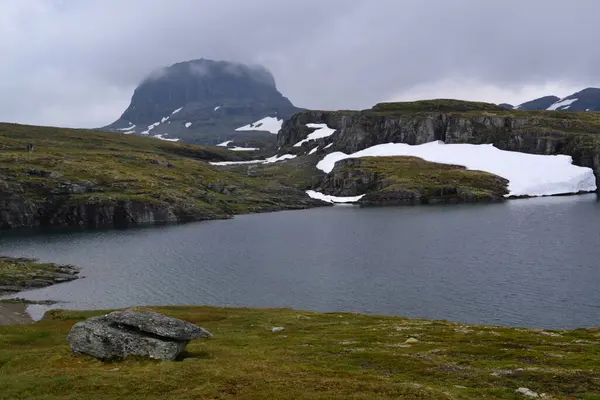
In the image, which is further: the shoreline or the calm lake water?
the calm lake water

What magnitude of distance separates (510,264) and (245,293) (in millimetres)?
59400

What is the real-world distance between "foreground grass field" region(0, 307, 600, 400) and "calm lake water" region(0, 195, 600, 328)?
88.9ft

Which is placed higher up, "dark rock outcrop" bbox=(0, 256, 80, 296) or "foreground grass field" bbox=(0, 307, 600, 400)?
"foreground grass field" bbox=(0, 307, 600, 400)

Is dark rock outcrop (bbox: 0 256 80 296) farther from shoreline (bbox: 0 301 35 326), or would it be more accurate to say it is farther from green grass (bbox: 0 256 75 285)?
shoreline (bbox: 0 301 35 326)

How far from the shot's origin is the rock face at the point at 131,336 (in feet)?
122

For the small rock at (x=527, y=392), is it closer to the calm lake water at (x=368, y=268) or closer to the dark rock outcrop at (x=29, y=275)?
the calm lake water at (x=368, y=268)

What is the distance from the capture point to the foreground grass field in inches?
1091

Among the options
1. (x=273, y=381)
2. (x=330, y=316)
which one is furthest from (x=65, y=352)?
(x=330, y=316)

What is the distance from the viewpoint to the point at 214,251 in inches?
5610

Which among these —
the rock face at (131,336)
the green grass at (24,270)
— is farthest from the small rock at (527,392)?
the green grass at (24,270)

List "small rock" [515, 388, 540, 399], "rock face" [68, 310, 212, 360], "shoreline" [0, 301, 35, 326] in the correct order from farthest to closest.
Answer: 1. "shoreline" [0, 301, 35, 326]
2. "rock face" [68, 310, 212, 360]
3. "small rock" [515, 388, 540, 399]

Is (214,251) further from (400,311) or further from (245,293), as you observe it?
(400,311)

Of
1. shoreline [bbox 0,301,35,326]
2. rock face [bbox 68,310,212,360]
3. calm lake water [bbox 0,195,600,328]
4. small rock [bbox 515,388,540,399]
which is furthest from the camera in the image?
calm lake water [bbox 0,195,600,328]

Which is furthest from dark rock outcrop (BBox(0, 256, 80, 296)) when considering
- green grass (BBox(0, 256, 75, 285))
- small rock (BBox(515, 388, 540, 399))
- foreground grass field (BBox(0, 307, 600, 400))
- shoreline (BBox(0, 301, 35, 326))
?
small rock (BBox(515, 388, 540, 399))
